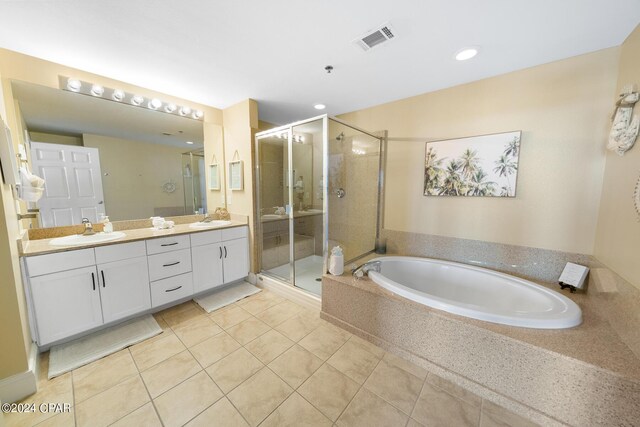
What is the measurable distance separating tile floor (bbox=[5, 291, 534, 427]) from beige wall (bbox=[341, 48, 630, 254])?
1.44 metres

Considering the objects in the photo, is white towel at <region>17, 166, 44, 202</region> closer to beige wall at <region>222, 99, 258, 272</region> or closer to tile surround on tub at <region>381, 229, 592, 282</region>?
beige wall at <region>222, 99, 258, 272</region>

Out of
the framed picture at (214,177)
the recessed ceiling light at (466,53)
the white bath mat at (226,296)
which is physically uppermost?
the recessed ceiling light at (466,53)

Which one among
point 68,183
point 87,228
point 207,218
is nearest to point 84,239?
point 87,228

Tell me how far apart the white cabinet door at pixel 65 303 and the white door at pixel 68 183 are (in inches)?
26.6

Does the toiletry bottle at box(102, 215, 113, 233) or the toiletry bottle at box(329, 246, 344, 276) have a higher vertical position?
the toiletry bottle at box(102, 215, 113, 233)

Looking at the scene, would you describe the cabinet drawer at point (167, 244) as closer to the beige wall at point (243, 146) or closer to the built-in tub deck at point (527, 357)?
the beige wall at point (243, 146)

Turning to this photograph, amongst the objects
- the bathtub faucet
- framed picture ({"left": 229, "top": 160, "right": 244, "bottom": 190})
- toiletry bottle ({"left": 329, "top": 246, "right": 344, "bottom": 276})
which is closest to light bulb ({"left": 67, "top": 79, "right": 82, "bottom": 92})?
framed picture ({"left": 229, "top": 160, "right": 244, "bottom": 190})

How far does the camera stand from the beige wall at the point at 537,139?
1.65 meters

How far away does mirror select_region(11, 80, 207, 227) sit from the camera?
1821 millimetres

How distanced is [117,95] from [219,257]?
6.22ft

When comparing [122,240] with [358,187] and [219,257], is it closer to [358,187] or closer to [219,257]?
[219,257]

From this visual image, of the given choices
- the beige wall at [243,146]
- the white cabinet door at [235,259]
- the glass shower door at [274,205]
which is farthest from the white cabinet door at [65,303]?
the glass shower door at [274,205]

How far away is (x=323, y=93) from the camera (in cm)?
238

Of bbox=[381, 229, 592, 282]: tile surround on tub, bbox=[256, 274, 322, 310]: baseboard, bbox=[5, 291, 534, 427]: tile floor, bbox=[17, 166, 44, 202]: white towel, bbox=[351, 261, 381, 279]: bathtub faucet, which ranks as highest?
bbox=[17, 166, 44, 202]: white towel
